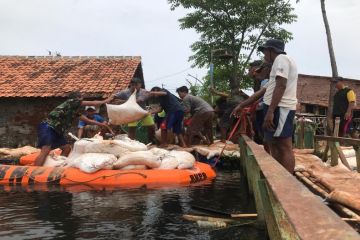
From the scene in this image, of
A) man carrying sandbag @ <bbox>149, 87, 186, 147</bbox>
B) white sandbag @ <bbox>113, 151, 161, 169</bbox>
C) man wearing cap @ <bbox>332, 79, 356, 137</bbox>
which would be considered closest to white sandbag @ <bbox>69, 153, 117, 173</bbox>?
white sandbag @ <bbox>113, 151, 161, 169</bbox>

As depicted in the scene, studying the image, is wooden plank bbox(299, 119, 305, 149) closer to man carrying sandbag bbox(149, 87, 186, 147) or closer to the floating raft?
man carrying sandbag bbox(149, 87, 186, 147)

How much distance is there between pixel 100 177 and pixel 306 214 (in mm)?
5183

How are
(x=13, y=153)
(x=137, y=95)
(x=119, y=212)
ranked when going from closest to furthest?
(x=119, y=212)
(x=137, y=95)
(x=13, y=153)

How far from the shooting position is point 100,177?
6375 millimetres

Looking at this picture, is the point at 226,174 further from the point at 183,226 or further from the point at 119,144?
the point at 183,226

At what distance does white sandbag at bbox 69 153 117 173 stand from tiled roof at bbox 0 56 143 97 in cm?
784

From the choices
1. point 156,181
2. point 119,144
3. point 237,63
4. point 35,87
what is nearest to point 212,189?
point 156,181

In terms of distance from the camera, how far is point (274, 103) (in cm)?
395

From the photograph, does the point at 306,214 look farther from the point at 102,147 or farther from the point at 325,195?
the point at 102,147

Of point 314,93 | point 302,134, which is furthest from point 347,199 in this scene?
point 314,93

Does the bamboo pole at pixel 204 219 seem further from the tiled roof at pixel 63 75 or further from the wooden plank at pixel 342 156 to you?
the tiled roof at pixel 63 75

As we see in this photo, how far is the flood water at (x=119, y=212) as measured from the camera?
3727 millimetres

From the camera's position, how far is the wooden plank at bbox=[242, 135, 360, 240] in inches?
48.2

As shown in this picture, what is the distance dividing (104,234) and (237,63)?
862 inches
